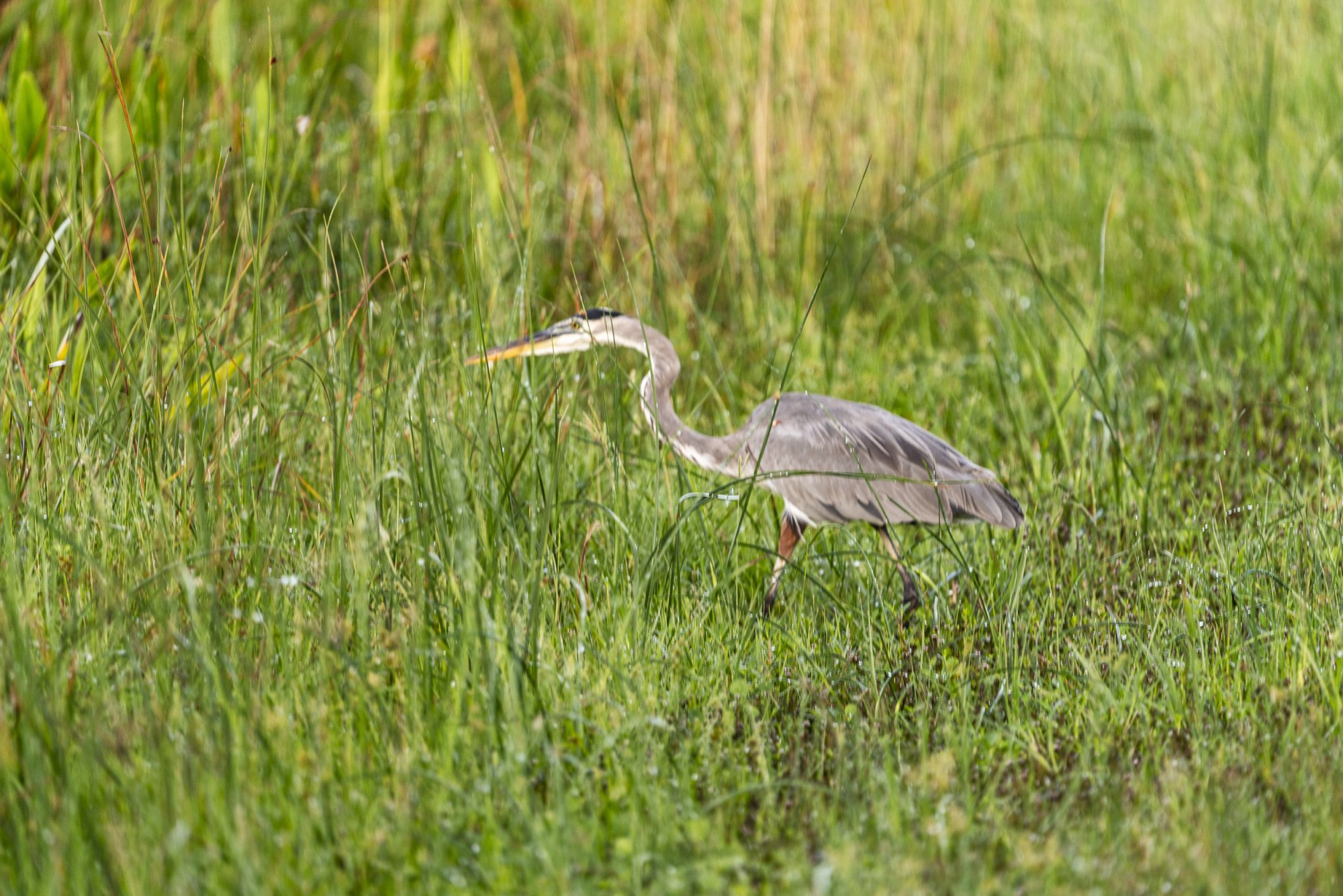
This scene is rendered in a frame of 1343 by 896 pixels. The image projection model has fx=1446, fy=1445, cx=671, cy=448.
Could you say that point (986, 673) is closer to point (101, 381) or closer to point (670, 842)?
point (670, 842)

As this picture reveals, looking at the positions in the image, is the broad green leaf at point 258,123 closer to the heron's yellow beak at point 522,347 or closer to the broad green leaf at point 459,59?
the broad green leaf at point 459,59

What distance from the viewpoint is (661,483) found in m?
4.18

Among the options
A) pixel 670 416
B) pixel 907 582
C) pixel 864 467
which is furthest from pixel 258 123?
pixel 907 582

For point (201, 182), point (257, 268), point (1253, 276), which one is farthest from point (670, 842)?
point (1253, 276)

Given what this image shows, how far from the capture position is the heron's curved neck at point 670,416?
3963 millimetres

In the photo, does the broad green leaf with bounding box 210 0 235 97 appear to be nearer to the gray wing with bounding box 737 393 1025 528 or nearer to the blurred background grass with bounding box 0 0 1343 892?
the blurred background grass with bounding box 0 0 1343 892

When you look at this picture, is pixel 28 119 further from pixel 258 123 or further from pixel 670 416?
pixel 670 416

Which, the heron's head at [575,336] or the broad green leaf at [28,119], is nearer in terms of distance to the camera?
the heron's head at [575,336]

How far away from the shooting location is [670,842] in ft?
8.13

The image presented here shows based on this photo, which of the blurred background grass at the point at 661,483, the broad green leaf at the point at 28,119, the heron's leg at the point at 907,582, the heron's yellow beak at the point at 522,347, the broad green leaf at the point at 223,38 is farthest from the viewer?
the broad green leaf at the point at 223,38

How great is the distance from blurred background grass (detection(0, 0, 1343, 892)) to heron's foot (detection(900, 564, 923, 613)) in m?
0.09

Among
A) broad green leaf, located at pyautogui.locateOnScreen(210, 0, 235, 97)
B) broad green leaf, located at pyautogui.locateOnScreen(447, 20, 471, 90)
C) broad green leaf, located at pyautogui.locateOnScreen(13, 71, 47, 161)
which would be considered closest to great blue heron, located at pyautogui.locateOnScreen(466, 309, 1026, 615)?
broad green leaf, located at pyautogui.locateOnScreen(447, 20, 471, 90)

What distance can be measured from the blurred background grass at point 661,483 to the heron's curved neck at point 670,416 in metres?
0.10

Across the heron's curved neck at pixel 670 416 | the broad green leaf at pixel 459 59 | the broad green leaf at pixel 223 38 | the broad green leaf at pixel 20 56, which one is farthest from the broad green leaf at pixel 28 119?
the heron's curved neck at pixel 670 416
